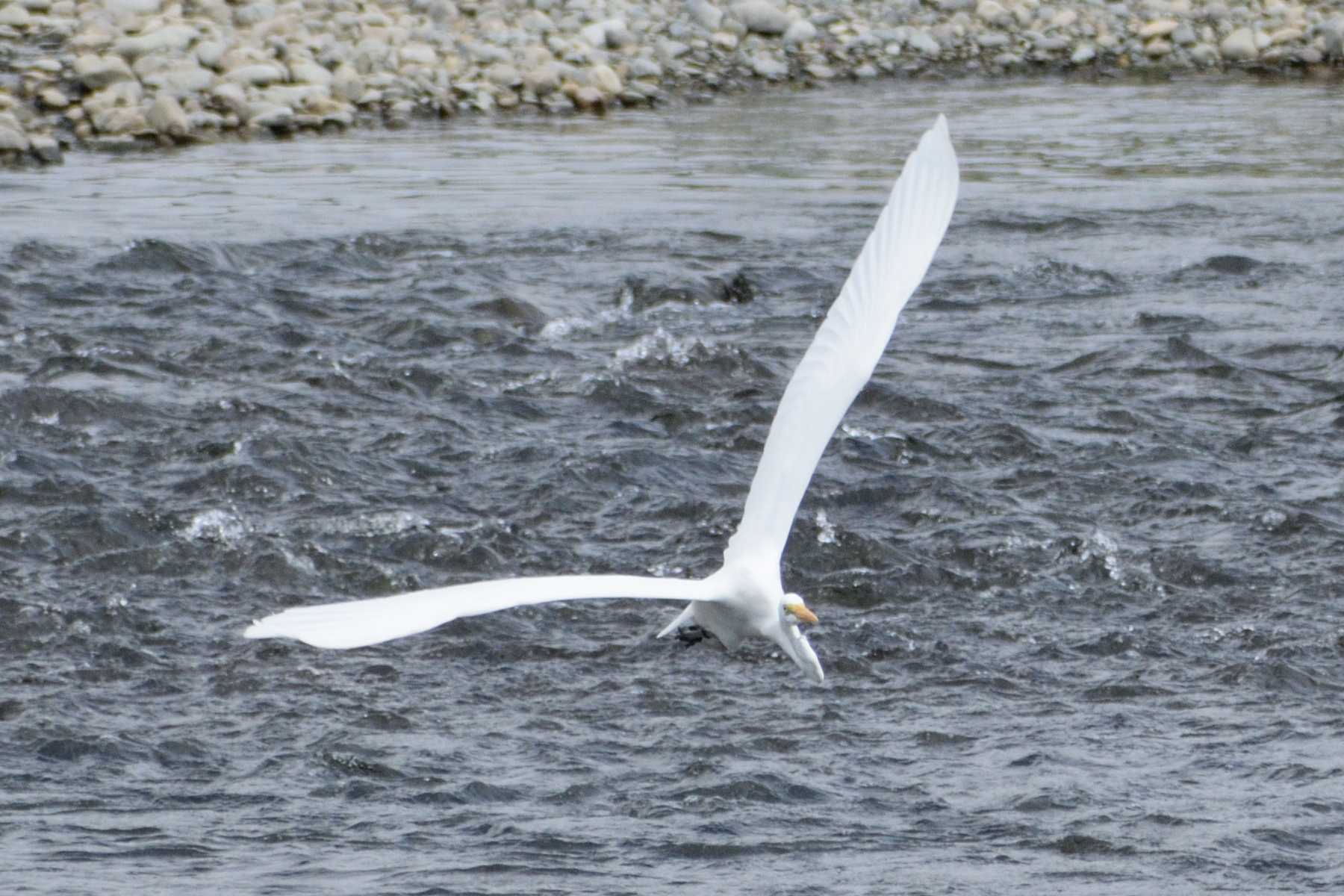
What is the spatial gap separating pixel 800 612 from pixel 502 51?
51.5 ft

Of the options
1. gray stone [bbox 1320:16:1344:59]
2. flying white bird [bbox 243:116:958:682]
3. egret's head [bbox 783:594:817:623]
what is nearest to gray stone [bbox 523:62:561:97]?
gray stone [bbox 1320:16:1344:59]

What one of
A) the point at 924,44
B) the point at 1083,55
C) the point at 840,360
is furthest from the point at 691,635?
the point at 1083,55

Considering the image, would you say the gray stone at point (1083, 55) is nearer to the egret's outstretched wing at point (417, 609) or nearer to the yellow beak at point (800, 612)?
the yellow beak at point (800, 612)

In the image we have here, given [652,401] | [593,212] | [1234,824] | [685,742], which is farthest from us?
[593,212]

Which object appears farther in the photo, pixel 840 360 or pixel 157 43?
pixel 157 43

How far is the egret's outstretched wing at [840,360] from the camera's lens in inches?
222

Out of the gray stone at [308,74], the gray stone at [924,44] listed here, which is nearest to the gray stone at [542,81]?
the gray stone at [308,74]

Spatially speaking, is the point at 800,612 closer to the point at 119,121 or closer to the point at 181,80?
the point at 119,121

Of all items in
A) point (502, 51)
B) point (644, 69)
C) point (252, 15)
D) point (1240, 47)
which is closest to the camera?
point (252, 15)

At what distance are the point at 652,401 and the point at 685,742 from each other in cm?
357

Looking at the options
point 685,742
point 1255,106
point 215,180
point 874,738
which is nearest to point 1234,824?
point 874,738

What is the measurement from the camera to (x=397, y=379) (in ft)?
32.6

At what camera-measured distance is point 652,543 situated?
26.9 feet

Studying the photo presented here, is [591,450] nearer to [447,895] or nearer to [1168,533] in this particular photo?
[1168,533]
